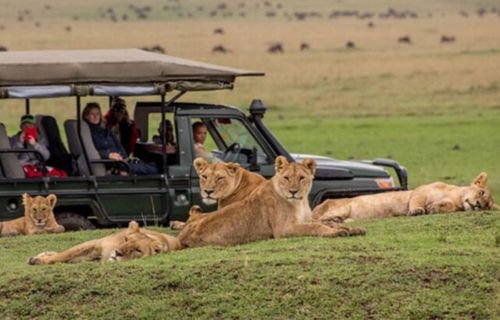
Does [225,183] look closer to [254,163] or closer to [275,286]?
[254,163]

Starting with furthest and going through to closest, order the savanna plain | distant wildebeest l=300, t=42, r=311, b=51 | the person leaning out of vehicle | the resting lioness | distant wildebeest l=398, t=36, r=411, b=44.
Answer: distant wildebeest l=398, t=36, r=411, b=44 → distant wildebeest l=300, t=42, r=311, b=51 → the person leaning out of vehicle → the resting lioness → the savanna plain

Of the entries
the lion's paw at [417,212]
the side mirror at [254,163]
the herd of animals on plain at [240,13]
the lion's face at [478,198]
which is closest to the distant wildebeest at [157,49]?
the herd of animals on plain at [240,13]

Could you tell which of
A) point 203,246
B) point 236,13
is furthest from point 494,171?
point 236,13

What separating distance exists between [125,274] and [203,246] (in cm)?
119

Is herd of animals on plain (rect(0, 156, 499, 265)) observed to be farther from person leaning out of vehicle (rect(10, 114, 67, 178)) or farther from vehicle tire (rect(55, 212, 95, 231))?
person leaning out of vehicle (rect(10, 114, 67, 178))

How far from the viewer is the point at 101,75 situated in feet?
39.8

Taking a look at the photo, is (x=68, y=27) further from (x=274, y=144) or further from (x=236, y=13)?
(x=274, y=144)

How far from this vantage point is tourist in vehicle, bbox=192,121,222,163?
41.1 feet

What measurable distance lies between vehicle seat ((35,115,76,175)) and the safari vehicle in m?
0.02

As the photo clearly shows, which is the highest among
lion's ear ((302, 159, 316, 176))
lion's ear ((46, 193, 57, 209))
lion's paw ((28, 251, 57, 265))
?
lion's ear ((302, 159, 316, 176))

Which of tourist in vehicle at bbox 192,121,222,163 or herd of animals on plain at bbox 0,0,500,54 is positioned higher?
herd of animals on plain at bbox 0,0,500,54

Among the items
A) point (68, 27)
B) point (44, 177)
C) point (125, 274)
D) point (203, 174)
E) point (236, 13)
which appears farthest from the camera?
point (236, 13)

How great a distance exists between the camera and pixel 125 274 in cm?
866

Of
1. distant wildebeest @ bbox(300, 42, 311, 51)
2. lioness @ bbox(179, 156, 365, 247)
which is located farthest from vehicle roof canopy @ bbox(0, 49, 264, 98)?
distant wildebeest @ bbox(300, 42, 311, 51)
